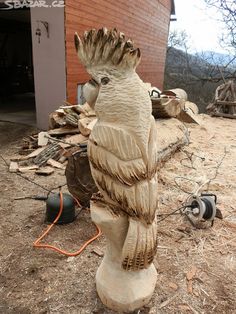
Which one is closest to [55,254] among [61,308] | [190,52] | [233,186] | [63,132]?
[61,308]

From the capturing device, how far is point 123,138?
1689 millimetres

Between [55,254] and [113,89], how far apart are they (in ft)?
5.65

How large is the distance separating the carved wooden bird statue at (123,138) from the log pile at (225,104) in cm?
847

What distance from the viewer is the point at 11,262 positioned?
2.60 m

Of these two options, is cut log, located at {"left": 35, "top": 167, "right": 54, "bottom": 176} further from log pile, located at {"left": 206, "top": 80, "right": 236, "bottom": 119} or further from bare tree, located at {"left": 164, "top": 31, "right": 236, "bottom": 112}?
bare tree, located at {"left": 164, "top": 31, "right": 236, "bottom": 112}

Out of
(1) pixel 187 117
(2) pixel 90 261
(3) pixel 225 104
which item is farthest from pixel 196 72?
(2) pixel 90 261

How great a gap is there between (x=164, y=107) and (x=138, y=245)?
4489 mm

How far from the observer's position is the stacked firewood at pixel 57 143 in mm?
4891

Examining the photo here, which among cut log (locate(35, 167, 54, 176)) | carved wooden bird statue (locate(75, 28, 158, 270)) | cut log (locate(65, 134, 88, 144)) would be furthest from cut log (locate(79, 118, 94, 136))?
carved wooden bird statue (locate(75, 28, 158, 270))

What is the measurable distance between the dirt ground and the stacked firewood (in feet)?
1.67

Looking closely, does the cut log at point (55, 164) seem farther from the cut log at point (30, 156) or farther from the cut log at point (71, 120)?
the cut log at point (71, 120)

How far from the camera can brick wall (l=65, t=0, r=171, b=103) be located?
21.6 feet

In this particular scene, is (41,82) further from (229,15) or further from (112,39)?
(229,15)

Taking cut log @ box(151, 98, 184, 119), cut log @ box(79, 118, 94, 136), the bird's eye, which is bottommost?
cut log @ box(79, 118, 94, 136)
